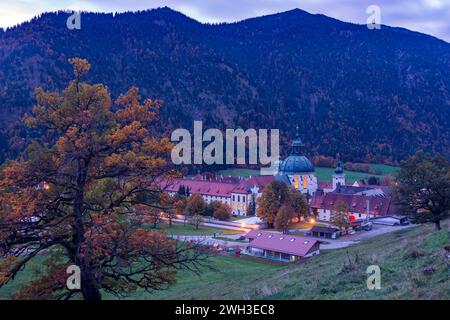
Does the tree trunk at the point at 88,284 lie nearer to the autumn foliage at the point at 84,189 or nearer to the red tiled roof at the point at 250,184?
the autumn foliage at the point at 84,189

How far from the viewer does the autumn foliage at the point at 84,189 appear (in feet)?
44.4

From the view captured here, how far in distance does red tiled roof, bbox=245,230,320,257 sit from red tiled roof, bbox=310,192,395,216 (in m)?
31.9

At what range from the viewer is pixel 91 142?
14.1m

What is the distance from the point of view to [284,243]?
57469 mm

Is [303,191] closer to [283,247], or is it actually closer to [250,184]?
[250,184]

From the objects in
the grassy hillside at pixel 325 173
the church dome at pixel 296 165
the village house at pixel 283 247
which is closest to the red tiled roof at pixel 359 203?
the church dome at pixel 296 165

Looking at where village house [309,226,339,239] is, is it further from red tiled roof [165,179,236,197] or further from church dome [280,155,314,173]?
church dome [280,155,314,173]

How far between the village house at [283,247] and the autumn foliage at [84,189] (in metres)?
41.0

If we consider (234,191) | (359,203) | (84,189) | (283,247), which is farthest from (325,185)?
(84,189)

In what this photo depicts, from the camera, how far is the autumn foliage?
13547 millimetres

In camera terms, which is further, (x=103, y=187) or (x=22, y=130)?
(x=22, y=130)
